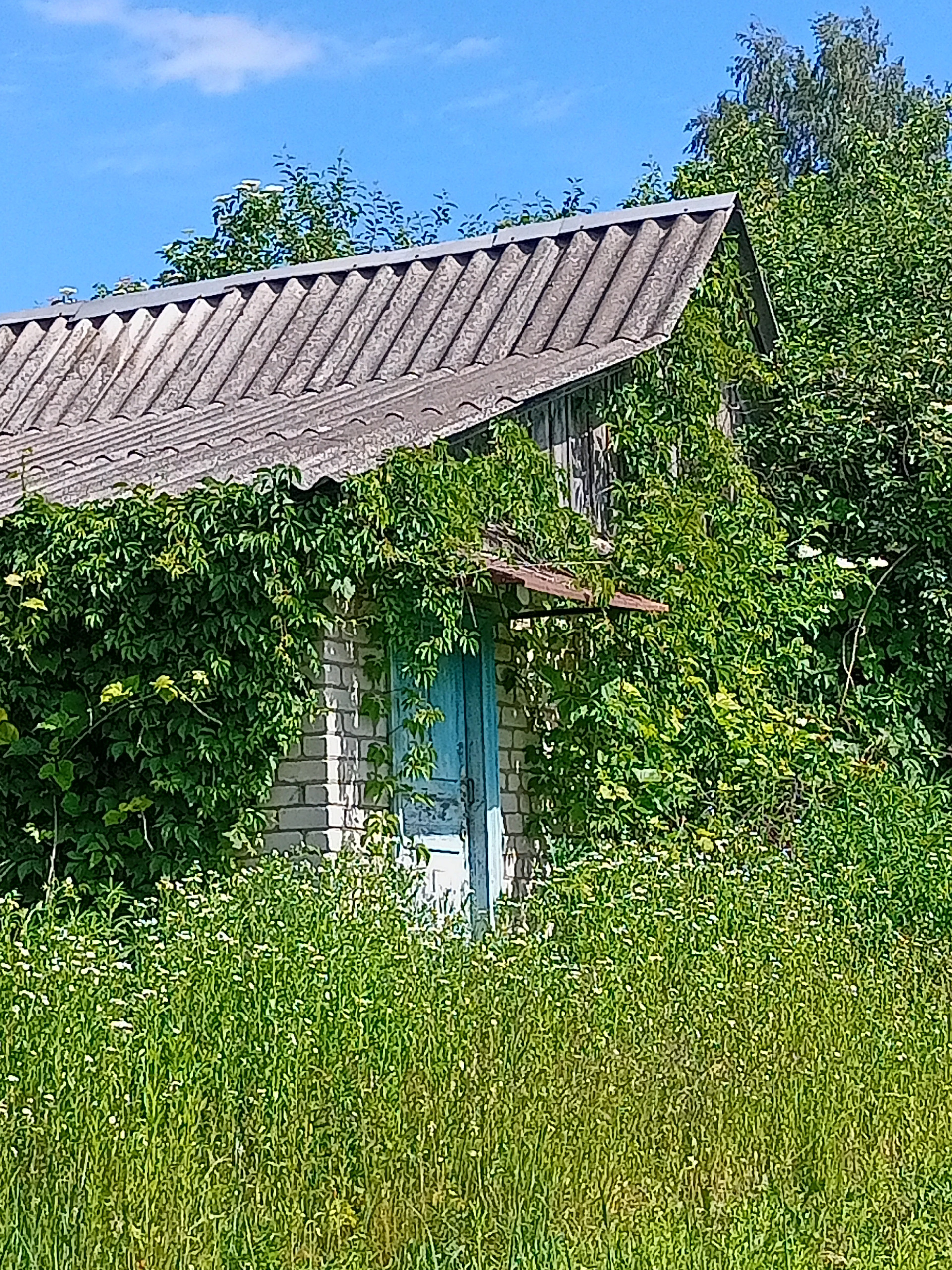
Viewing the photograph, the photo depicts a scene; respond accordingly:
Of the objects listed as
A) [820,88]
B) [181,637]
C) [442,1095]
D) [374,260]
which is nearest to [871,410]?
[374,260]

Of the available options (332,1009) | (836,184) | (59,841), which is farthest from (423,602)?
(836,184)

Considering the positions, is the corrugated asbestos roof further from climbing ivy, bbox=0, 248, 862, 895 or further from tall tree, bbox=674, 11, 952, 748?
climbing ivy, bbox=0, 248, 862, 895

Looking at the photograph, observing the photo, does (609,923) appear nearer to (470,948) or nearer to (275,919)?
(470,948)

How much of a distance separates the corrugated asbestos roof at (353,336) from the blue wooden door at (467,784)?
1507mm

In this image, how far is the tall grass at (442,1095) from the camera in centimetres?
418

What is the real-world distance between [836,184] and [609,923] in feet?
45.4

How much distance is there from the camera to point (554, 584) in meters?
8.78

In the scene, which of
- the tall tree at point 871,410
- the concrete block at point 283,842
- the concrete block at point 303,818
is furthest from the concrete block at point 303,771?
the tall tree at point 871,410

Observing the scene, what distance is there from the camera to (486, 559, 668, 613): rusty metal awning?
8375mm

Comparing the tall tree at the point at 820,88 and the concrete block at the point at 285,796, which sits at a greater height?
the tall tree at the point at 820,88

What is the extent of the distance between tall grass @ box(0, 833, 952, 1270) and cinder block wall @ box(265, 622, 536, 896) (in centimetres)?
113

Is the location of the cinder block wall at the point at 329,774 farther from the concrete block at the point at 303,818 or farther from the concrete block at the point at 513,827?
the concrete block at the point at 513,827

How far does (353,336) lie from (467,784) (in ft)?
14.4

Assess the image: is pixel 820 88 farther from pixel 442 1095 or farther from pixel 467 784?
pixel 442 1095
